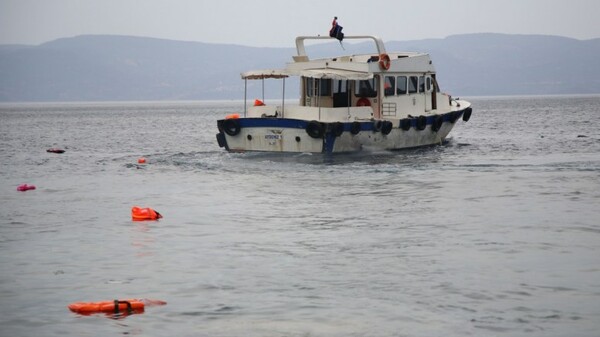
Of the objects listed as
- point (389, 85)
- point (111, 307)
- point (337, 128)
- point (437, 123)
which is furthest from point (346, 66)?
point (111, 307)

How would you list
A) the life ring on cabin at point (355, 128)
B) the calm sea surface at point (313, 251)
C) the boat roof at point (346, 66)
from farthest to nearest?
the boat roof at point (346, 66)
the life ring on cabin at point (355, 128)
the calm sea surface at point (313, 251)

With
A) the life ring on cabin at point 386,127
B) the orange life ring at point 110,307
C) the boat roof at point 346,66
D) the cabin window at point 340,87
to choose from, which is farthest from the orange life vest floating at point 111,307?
the cabin window at point 340,87

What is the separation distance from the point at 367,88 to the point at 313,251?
21749 mm

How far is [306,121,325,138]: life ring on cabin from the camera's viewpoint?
120 feet

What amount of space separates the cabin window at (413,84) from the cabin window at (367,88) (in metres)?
2.35

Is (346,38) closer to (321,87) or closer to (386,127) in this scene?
(321,87)

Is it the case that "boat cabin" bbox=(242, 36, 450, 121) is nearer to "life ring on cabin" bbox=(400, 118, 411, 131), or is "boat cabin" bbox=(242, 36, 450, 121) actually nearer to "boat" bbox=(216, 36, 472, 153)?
"boat" bbox=(216, 36, 472, 153)

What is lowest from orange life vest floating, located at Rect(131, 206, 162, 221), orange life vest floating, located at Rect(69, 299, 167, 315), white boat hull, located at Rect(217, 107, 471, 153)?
orange life vest floating, located at Rect(131, 206, 162, 221)

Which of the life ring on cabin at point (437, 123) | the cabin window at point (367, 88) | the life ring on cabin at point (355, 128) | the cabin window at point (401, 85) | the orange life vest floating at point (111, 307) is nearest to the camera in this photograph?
the orange life vest floating at point (111, 307)

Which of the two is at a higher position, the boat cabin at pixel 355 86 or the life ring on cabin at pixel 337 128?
the boat cabin at pixel 355 86

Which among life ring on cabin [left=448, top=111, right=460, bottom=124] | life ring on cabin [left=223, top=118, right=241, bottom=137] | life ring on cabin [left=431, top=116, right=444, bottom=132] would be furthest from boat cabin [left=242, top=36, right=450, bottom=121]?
life ring on cabin [left=448, top=111, right=460, bottom=124]

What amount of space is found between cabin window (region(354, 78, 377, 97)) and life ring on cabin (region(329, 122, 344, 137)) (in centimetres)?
316

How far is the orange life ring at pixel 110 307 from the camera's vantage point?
14.1m

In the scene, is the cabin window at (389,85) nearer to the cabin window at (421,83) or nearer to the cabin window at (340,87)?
the cabin window at (340,87)
